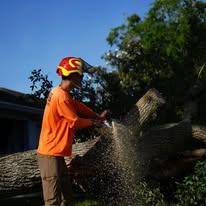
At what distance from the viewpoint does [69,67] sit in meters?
5.11

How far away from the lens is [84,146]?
23.1 ft

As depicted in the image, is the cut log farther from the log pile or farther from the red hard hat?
the red hard hat

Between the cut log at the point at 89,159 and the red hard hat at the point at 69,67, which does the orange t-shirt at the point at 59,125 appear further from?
the cut log at the point at 89,159

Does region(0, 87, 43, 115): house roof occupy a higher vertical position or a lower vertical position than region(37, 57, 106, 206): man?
higher

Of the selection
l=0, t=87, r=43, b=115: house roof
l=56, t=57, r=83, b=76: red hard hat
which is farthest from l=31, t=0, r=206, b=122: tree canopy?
l=56, t=57, r=83, b=76: red hard hat

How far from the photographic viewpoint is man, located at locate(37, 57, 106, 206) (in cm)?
497

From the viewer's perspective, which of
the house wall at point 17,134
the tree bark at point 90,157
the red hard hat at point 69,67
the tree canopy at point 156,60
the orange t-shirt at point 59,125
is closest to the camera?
the orange t-shirt at point 59,125

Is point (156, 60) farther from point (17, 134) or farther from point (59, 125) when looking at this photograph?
point (59, 125)

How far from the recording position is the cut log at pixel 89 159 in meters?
6.78

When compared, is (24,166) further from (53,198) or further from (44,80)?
(44,80)

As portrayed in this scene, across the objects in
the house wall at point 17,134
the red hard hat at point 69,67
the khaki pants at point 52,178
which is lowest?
the khaki pants at point 52,178

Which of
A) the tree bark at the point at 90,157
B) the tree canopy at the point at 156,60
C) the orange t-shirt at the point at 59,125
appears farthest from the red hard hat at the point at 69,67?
the tree canopy at the point at 156,60

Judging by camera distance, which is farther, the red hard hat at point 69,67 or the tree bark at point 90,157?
the tree bark at point 90,157

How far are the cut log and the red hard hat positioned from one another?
1.62 meters
